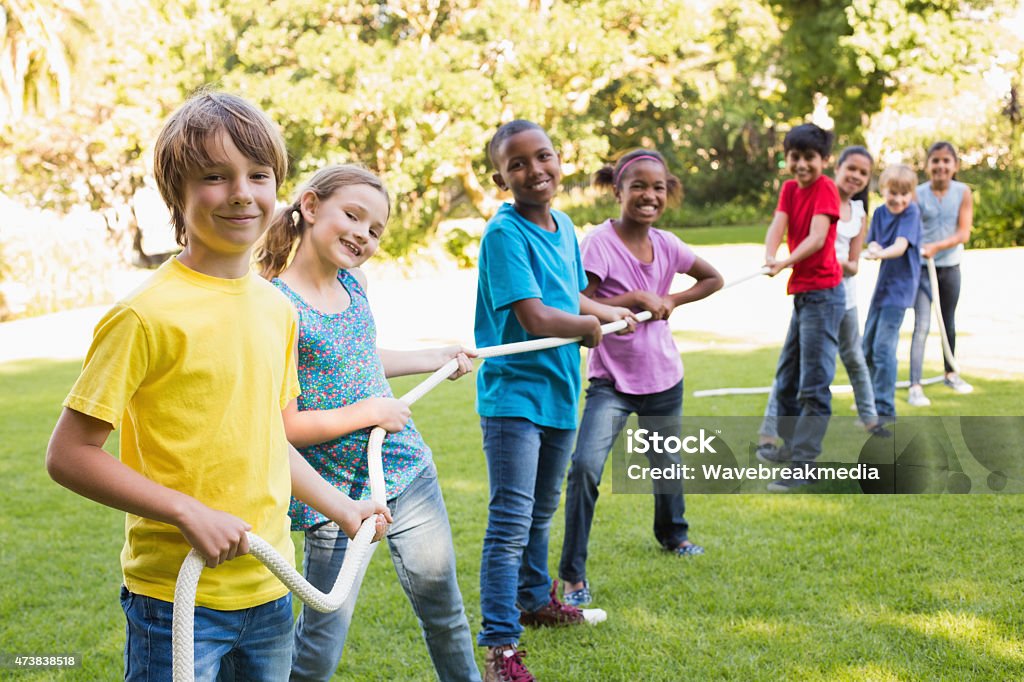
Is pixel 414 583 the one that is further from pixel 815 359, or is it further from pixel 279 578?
pixel 815 359

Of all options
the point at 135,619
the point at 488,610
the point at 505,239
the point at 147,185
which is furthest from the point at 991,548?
the point at 147,185

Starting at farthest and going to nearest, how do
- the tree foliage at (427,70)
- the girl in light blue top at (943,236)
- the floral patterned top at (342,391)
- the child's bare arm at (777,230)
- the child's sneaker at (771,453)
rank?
the tree foliage at (427,70), the girl in light blue top at (943,236), the child's sneaker at (771,453), the child's bare arm at (777,230), the floral patterned top at (342,391)

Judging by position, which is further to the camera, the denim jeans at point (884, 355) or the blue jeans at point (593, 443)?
the denim jeans at point (884, 355)

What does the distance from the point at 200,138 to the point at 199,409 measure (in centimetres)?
45

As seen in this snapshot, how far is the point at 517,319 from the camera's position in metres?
3.00

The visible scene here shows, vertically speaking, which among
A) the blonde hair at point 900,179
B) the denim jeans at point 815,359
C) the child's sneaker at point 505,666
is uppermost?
the blonde hair at point 900,179

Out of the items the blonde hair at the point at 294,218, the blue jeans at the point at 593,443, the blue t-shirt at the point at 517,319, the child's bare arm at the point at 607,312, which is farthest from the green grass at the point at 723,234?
the blonde hair at the point at 294,218

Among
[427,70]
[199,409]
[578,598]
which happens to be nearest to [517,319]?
[578,598]

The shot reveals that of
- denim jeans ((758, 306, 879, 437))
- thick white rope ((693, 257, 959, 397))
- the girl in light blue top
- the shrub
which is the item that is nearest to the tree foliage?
the shrub

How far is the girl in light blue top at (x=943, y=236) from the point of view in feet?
22.3

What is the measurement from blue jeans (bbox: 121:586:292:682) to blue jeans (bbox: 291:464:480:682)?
420 mm

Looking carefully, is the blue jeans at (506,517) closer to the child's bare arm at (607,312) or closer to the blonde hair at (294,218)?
the child's bare arm at (607,312)

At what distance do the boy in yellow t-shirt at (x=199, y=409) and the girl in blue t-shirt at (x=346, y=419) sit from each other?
40 cm

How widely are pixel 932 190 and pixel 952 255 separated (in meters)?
0.49
